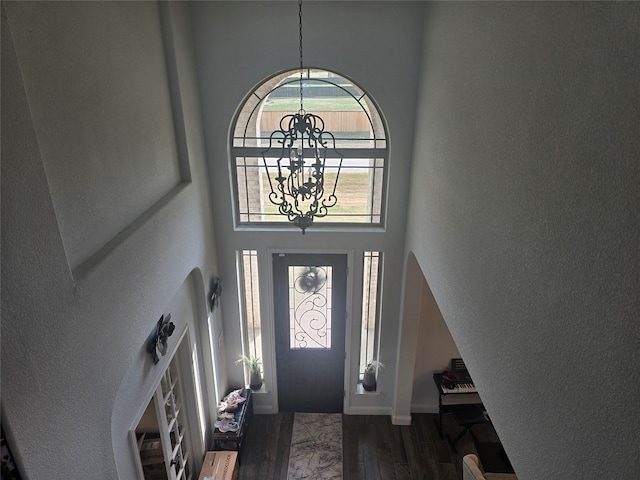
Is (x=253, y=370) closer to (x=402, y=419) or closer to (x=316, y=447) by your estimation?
(x=316, y=447)

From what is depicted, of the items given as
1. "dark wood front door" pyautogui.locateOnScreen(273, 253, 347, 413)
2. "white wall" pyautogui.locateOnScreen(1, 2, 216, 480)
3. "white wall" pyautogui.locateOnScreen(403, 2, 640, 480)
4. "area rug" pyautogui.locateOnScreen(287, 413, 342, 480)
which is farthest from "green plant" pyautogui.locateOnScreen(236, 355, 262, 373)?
"white wall" pyautogui.locateOnScreen(403, 2, 640, 480)

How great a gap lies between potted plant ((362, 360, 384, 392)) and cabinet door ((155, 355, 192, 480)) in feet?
7.49

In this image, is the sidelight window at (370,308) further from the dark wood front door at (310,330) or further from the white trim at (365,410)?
the white trim at (365,410)

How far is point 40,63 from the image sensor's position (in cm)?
216

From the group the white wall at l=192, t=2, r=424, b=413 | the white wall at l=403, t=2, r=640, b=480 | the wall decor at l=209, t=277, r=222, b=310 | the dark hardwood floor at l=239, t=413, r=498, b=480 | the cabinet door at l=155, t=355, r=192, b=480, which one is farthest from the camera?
the dark hardwood floor at l=239, t=413, r=498, b=480

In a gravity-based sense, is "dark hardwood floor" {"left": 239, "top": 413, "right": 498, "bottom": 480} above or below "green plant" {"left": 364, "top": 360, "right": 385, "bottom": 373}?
below

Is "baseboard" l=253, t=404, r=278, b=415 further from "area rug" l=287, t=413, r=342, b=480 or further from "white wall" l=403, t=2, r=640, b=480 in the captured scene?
"white wall" l=403, t=2, r=640, b=480

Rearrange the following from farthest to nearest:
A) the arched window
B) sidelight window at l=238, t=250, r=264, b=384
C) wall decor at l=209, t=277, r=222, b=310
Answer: sidelight window at l=238, t=250, r=264, b=384
wall decor at l=209, t=277, r=222, b=310
the arched window

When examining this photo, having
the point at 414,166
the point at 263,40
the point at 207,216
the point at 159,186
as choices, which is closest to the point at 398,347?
the point at 414,166

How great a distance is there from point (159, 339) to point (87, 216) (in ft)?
4.05

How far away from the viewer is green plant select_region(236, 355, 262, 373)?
18.3ft

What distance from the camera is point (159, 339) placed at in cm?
337

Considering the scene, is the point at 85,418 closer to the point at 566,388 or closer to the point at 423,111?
the point at 566,388

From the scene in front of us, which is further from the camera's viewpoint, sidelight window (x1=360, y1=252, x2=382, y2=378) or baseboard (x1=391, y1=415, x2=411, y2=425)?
baseboard (x1=391, y1=415, x2=411, y2=425)
